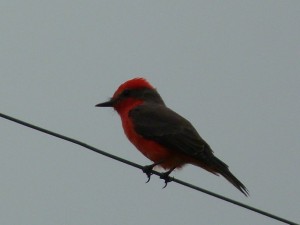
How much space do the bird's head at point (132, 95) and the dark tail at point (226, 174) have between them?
187cm

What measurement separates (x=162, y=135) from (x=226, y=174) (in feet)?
3.34

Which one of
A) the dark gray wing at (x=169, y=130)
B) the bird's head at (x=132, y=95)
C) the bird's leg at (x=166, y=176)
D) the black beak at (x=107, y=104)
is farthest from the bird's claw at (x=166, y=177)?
the black beak at (x=107, y=104)

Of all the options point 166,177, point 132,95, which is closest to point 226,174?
point 166,177

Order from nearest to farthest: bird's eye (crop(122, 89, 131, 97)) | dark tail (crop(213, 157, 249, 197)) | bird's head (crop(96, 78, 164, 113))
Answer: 1. dark tail (crop(213, 157, 249, 197))
2. bird's head (crop(96, 78, 164, 113))
3. bird's eye (crop(122, 89, 131, 97))

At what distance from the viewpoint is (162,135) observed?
25.7 ft

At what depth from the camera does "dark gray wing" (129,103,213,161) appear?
7.56m

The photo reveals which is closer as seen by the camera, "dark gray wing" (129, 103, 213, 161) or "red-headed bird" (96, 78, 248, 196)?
"red-headed bird" (96, 78, 248, 196)

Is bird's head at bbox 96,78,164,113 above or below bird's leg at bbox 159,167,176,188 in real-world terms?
above

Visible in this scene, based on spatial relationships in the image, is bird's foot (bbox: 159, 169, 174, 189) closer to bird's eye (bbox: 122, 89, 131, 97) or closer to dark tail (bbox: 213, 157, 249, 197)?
dark tail (bbox: 213, 157, 249, 197)

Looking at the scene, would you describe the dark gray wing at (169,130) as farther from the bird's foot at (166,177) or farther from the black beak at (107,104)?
the black beak at (107,104)

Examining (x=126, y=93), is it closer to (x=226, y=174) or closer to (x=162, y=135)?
(x=162, y=135)

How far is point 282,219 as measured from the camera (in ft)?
15.6

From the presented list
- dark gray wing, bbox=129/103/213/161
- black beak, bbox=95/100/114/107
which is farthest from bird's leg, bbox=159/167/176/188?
black beak, bbox=95/100/114/107

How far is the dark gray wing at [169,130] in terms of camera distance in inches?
298
